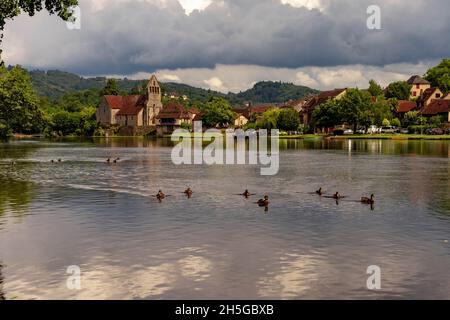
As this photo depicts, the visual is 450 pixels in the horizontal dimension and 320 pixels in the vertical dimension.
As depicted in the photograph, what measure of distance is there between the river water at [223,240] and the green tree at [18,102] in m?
77.2

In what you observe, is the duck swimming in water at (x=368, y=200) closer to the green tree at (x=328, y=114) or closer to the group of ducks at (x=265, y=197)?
the group of ducks at (x=265, y=197)

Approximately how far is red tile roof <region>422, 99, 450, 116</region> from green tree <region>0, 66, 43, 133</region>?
12201 centimetres

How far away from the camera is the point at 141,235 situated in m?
31.8

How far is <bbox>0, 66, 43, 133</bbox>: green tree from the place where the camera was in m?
130

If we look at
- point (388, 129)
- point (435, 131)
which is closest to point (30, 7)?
point (435, 131)

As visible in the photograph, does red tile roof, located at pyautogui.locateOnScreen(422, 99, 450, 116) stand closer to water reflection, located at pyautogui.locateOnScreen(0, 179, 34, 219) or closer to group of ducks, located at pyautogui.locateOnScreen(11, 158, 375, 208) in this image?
group of ducks, located at pyautogui.locateOnScreen(11, 158, 375, 208)

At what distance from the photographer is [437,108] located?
600 feet

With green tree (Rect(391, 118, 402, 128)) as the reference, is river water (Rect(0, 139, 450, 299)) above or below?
below

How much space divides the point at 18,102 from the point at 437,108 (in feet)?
425

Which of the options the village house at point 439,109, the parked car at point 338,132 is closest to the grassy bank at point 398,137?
the parked car at point 338,132

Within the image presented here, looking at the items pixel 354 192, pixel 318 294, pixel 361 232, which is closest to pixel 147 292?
pixel 318 294

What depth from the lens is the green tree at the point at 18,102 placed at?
426 feet

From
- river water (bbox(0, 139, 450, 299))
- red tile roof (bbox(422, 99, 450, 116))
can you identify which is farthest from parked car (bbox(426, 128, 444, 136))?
river water (bbox(0, 139, 450, 299))
